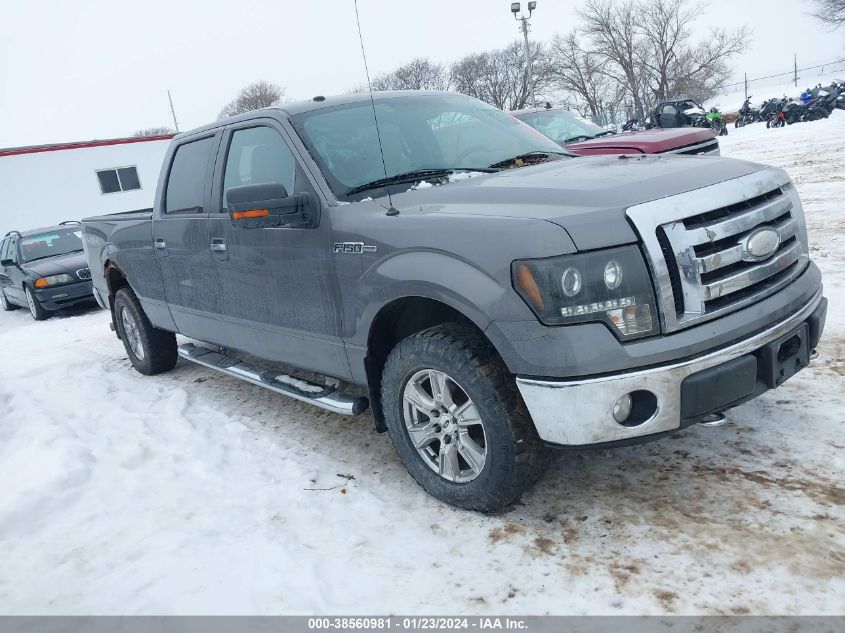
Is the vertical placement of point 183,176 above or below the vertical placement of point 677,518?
above

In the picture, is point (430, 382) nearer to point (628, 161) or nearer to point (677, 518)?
point (677, 518)

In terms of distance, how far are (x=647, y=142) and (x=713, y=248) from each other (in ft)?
18.2

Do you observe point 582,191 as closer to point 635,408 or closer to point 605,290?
point 605,290

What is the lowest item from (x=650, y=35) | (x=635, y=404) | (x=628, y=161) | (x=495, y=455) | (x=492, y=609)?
(x=492, y=609)

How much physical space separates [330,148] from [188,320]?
78.6 inches

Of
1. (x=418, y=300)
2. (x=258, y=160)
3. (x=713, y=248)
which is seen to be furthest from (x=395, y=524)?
(x=258, y=160)

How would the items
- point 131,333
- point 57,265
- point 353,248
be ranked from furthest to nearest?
point 57,265 → point 131,333 → point 353,248

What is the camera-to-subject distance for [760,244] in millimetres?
2680

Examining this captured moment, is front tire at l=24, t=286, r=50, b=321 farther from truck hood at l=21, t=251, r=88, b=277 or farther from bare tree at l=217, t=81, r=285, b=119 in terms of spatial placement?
bare tree at l=217, t=81, r=285, b=119

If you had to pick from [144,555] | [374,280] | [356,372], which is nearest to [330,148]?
[374,280]

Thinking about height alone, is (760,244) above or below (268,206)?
below

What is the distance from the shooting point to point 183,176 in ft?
15.5

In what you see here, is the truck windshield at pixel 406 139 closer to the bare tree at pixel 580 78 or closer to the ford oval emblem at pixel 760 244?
the ford oval emblem at pixel 760 244

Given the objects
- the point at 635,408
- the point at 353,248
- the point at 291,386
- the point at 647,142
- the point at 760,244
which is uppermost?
the point at 647,142
